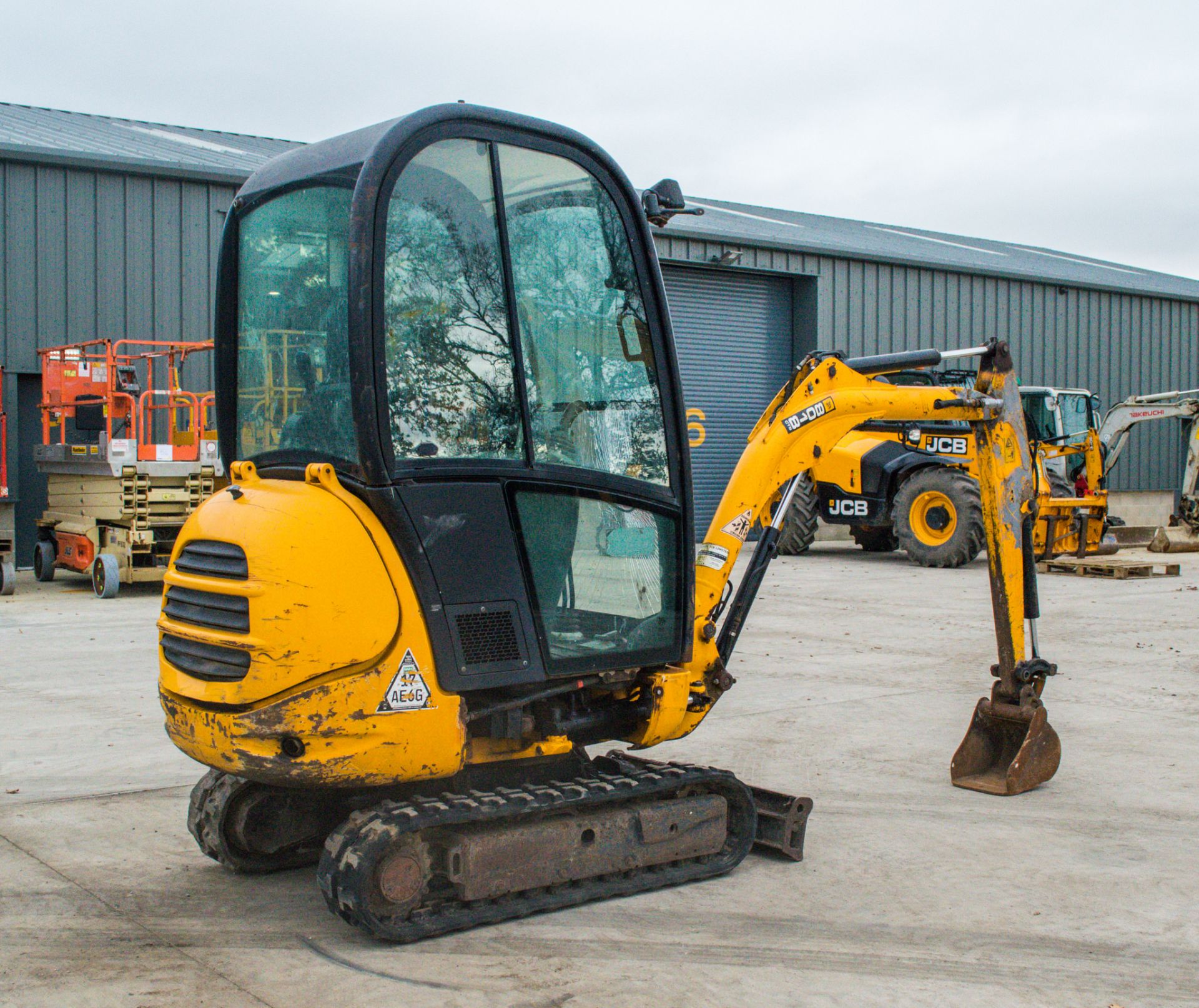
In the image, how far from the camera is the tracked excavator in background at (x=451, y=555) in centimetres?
383

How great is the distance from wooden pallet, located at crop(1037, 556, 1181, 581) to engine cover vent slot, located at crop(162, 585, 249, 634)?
14222mm

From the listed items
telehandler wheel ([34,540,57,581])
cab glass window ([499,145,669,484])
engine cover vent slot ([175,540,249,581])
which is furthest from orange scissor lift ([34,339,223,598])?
cab glass window ([499,145,669,484])

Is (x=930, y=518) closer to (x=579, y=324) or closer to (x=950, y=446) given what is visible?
(x=950, y=446)

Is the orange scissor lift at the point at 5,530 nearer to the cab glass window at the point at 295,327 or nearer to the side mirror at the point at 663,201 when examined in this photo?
the cab glass window at the point at 295,327

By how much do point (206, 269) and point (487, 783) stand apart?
1531 centimetres

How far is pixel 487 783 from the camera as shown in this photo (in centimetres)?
459

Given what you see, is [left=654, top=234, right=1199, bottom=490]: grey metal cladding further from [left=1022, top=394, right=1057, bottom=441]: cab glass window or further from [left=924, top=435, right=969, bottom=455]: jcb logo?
[left=924, top=435, right=969, bottom=455]: jcb logo

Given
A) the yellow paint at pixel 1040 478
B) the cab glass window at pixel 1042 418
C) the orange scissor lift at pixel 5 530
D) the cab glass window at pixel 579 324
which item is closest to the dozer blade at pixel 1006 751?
the cab glass window at pixel 579 324

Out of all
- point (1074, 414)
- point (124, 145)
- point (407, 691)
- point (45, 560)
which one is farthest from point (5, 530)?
point (1074, 414)

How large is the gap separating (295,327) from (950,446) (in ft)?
45.2

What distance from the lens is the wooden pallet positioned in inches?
639

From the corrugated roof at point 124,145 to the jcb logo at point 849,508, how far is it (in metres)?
9.61

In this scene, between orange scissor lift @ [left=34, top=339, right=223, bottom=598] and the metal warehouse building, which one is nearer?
orange scissor lift @ [left=34, top=339, right=223, bottom=598]

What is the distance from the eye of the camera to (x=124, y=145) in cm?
1897
